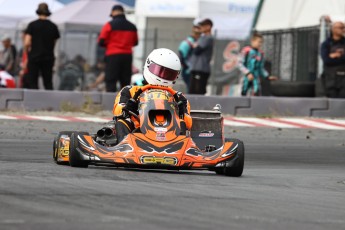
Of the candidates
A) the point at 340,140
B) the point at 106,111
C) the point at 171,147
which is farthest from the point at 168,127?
the point at 106,111

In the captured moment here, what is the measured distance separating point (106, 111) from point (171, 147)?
26.5 ft

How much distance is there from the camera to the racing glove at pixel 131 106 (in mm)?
9977

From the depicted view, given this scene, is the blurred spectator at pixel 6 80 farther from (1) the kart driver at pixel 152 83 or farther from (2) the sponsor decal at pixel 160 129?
(2) the sponsor decal at pixel 160 129

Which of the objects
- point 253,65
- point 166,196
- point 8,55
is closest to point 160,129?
point 166,196

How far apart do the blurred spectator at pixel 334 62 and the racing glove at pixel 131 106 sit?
27.6ft

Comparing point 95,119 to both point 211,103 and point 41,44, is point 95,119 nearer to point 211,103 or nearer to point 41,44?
point 211,103

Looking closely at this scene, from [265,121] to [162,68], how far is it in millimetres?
6391

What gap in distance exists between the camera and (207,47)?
18.8 m

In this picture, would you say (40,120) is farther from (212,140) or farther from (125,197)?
(125,197)

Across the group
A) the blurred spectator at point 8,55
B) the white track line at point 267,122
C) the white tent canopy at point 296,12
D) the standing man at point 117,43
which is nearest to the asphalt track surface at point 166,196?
the white track line at point 267,122

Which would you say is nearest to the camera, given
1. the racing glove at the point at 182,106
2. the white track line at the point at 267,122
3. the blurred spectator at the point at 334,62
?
the racing glove at the point at 182,106

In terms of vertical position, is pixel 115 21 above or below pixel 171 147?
above

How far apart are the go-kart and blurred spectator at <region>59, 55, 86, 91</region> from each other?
14246 millimetres

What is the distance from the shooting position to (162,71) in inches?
409
